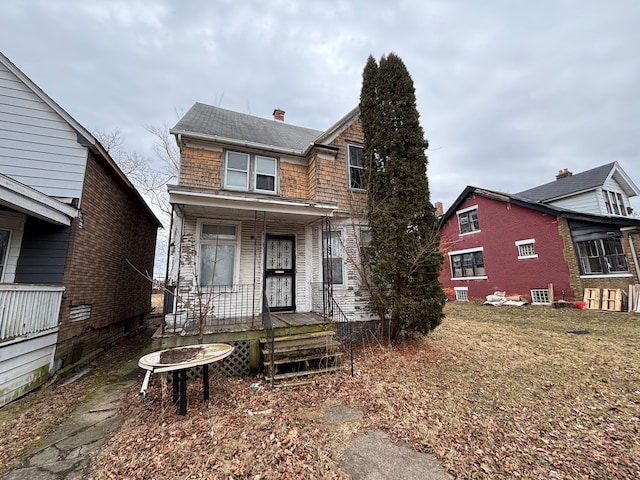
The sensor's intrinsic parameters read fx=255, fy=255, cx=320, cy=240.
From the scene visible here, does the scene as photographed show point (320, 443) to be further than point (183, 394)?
No

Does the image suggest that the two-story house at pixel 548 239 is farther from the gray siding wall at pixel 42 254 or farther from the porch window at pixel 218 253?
the gray siding wall at pixel 42 254

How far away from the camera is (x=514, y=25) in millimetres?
10797

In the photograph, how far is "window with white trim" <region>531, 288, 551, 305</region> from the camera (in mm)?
13738

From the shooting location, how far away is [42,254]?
224 inches

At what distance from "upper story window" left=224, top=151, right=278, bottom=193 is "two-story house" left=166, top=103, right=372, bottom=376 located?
3 cm

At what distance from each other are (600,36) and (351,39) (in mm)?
13593

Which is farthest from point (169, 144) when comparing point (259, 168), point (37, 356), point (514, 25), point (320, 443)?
point (514, 25)

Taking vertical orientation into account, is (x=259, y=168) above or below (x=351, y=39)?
below

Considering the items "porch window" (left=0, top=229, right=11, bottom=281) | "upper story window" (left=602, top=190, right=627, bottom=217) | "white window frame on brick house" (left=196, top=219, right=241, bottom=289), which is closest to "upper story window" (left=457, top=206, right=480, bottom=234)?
"upper story window" (left=602, top=190, right=627, bottom=217)

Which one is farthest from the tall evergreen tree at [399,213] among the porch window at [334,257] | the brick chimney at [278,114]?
the brick chimney at [278,114]

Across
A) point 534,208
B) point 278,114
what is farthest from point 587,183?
point 278,114

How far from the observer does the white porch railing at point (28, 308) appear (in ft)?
14.2

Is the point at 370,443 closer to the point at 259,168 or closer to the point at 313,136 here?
the point at 259,168

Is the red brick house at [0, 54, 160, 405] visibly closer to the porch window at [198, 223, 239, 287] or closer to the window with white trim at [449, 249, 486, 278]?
the porch window at [198, 223, 239, 287]
